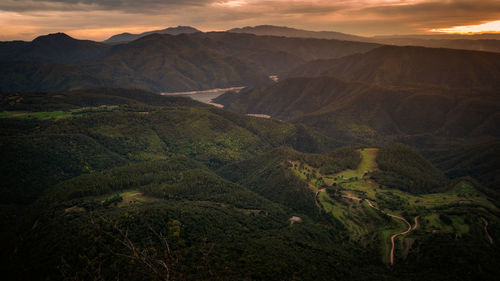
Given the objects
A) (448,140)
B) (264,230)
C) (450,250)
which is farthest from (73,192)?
(448,140)

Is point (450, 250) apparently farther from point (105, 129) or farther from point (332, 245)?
point (105, 129)

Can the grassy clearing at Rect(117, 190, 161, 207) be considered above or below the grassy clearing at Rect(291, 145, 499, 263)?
above

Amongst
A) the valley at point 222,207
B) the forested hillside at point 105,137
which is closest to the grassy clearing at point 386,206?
the valley at point 222,207

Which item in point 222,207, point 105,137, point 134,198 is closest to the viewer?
point 222,207

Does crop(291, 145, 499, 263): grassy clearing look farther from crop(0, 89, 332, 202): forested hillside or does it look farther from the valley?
crop(0, 89, 332, 202): forested hillside

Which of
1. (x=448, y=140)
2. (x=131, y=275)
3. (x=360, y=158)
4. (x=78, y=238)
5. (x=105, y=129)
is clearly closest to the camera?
(x=131, y=275)

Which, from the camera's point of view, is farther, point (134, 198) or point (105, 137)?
point (105, 137)

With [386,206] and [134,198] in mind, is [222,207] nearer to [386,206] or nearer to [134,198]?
[134,198]

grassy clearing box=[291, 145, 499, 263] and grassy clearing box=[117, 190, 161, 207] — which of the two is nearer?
grassy clearing box=[291, 145, 499, 263]

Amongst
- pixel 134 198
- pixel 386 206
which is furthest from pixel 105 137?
pixel 386 206

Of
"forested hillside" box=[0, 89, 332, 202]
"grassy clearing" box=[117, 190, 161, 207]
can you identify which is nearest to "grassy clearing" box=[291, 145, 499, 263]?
"grassy clearing" box=[117, 190, 161, 207]

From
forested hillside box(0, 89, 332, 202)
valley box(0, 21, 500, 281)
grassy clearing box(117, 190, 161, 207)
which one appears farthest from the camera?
forested hillside box(0, 89, 332, 202)
